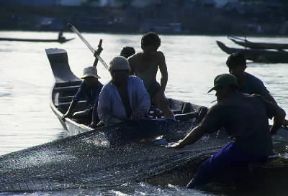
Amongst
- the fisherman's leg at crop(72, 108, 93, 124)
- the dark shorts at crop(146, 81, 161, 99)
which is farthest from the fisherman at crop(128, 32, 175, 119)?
the fisherman's leg at crop(72, 108, 93, 124)

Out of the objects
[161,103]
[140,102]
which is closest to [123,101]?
[140,102]

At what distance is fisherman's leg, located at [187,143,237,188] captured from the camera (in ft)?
29.0

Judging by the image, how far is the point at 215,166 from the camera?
8.91m

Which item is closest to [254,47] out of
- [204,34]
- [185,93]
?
[185,93]

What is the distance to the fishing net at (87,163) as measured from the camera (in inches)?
362

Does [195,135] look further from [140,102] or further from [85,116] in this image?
[85,116]

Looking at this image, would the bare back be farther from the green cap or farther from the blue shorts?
the green cap

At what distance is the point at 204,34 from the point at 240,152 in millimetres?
100305

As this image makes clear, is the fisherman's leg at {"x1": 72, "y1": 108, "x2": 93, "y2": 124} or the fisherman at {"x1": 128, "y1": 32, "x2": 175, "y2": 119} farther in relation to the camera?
the fisherman's leg at {"x1": 72, "y1": 108, "x2": 93, "y2": 124}

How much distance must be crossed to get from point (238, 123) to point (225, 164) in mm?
458

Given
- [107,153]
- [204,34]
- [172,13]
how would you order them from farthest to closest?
[172,13] < [204,34] < [107,153]

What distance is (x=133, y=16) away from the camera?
11269cm

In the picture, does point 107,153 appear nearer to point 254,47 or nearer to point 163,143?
point 163,143

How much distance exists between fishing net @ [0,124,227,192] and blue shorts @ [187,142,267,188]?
290mm
